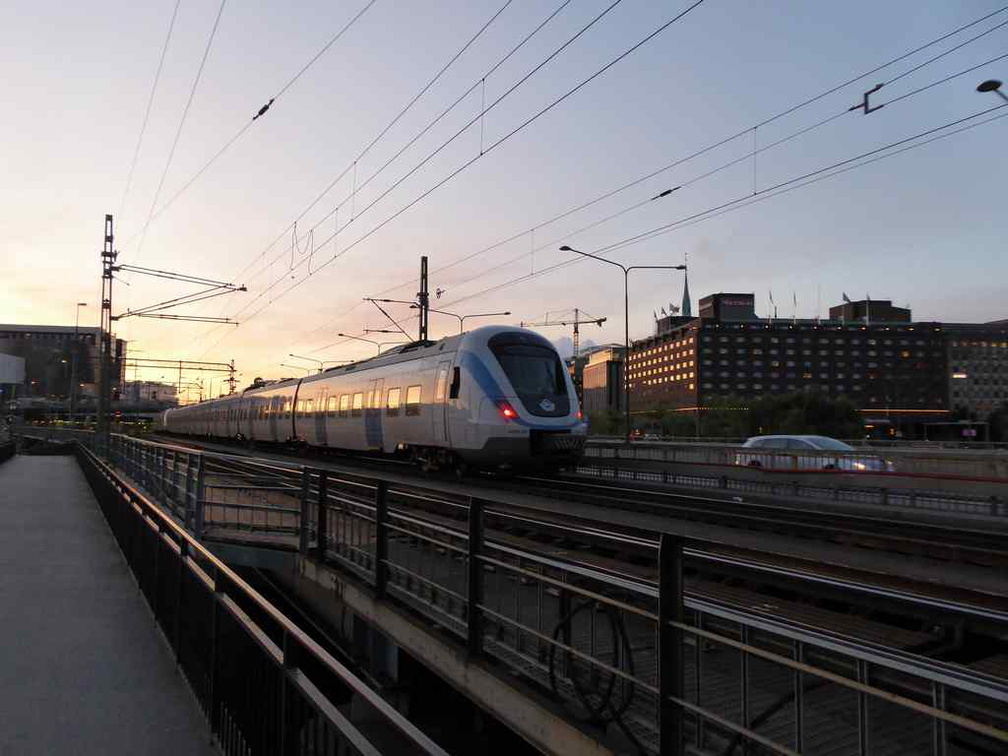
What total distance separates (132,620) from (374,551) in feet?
7.39

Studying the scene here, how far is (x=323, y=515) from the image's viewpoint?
793 cm

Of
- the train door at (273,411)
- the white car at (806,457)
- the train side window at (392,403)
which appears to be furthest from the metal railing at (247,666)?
the train door at (273,411)

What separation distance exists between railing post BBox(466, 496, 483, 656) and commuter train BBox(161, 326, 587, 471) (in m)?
10.5

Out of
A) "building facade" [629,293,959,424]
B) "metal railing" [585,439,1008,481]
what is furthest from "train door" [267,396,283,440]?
"building facade" [629,293,959,424]

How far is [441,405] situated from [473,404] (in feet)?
4.43

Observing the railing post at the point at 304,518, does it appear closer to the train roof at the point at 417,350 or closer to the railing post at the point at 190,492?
the railing post at the point at 190,492

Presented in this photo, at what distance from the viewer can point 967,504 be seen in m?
14.8

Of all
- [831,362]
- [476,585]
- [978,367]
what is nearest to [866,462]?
[476,585]

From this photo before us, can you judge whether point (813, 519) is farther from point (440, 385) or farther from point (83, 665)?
point (83, 665)

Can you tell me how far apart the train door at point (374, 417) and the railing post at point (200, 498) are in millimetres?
10846

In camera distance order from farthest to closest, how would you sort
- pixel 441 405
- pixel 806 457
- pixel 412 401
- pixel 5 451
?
pixel 5 451, pixel 806 457, pixel 412 401, pixel 441 405

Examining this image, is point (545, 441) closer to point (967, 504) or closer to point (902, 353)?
point (967, 504)

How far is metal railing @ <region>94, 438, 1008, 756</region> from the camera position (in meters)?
2.56

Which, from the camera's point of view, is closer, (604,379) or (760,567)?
(760,567)
